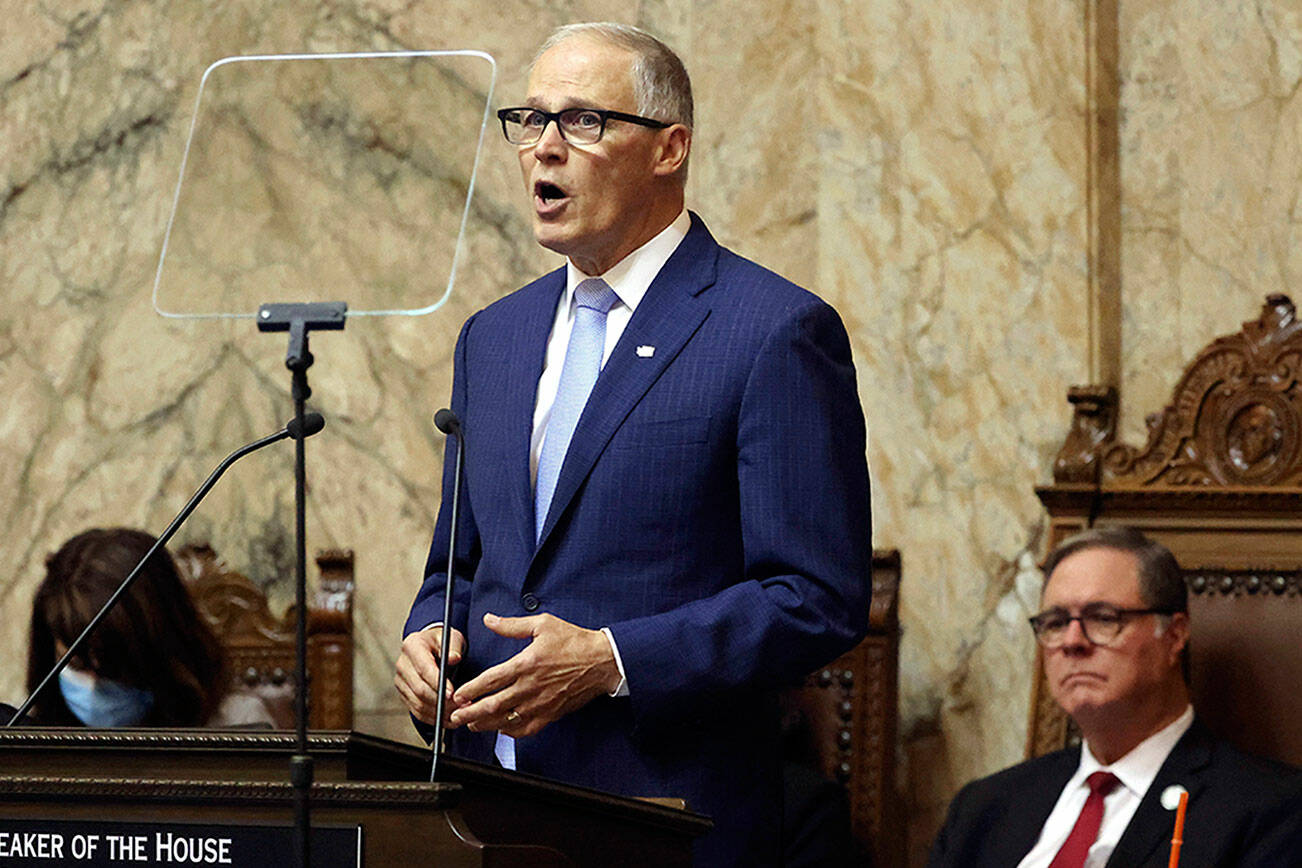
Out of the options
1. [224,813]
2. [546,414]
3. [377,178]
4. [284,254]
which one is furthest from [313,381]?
[224,813]

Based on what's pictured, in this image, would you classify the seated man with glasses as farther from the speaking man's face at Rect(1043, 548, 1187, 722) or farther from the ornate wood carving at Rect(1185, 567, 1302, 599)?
the ornate wood carving at Rect(1185, 567, 1302, 599)

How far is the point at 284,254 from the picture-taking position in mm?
3244

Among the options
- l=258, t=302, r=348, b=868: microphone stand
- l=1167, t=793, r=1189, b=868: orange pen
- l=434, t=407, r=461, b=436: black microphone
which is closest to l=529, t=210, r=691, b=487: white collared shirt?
l=434, t=407, r=461, b=436: black microphone

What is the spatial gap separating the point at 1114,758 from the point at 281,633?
2148 mm

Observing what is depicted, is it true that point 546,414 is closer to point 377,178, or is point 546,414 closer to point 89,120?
point 377,178

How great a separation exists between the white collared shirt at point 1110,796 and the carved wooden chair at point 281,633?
1.77m

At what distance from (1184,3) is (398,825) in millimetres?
3665

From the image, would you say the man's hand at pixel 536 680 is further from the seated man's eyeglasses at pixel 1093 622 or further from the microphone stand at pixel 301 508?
the seated man's eyeglasses at pixel 1093 622

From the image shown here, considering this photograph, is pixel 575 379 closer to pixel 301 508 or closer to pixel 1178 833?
pixel 301 508

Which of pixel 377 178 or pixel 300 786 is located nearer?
pixel 300 786

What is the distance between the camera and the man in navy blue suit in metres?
2.18

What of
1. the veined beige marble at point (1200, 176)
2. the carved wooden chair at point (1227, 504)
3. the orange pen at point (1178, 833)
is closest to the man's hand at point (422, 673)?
the orange pen at point (1178, 833)

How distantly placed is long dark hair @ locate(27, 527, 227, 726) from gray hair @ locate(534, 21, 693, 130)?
1.90m

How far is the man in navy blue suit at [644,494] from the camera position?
2184 millimetres
